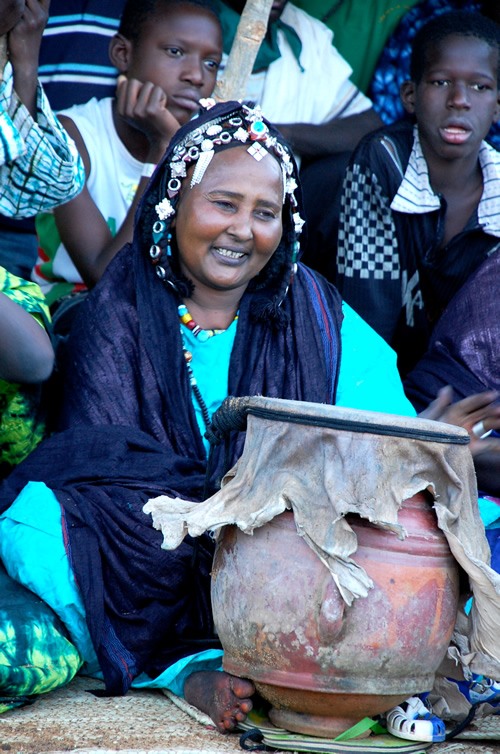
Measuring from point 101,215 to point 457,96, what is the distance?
165 centimetres

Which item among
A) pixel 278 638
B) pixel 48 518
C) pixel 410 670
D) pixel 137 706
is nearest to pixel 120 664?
pixel 137 706

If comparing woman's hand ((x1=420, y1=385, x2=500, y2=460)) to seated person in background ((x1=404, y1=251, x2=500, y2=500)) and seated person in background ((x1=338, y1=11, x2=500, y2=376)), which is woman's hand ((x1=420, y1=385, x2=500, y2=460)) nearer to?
seated person in background ((x1=404, y1=251, x2=500, y2=500))

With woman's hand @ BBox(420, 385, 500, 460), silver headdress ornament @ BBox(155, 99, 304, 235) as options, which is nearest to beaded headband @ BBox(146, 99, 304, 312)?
silver headdress ornament @ BBox(155, 99, 304, 235)

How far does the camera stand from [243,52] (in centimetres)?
415

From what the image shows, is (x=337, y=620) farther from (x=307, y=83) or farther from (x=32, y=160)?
(x=307, y=83)

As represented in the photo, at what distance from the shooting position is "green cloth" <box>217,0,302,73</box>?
520 centimetres

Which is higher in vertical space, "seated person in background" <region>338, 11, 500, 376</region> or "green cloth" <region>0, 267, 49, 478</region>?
"seated person in background" <region>338, 11, 500, 376</region>

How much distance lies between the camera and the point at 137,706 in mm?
2848

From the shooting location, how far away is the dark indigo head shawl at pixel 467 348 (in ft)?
12.4

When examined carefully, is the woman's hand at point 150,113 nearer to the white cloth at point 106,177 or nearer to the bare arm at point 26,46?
the white cloth at point 106,177

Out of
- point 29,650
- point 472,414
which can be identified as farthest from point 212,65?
point 29,650

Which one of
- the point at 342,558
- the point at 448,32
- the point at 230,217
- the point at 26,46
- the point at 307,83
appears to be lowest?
the point at 342,558

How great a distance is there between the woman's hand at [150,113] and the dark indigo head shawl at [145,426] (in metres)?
0.81

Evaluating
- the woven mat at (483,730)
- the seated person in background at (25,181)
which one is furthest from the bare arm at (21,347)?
the woven mat at (483,730)
